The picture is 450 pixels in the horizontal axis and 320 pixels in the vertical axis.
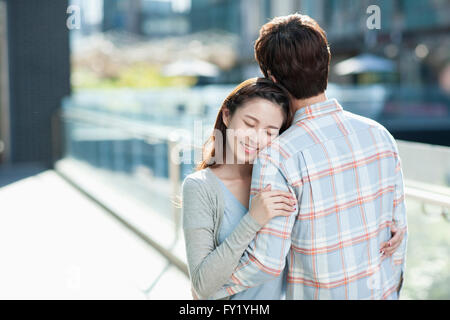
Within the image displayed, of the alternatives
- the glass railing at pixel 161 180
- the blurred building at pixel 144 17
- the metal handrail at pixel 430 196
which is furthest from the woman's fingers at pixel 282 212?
the blurred building at pixel 144 17

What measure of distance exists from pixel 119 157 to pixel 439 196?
4999 millimetres

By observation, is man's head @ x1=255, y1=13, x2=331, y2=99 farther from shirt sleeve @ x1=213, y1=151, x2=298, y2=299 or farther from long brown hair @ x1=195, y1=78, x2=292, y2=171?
shirt sleeve @ x1=213, y1=151, x2=298, y2=299

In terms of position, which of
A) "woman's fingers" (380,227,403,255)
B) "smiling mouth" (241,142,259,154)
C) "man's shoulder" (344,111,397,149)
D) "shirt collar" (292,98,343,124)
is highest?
"shirt collar" (292,98,343,124)

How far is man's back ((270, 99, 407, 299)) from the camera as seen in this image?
1.53 meters

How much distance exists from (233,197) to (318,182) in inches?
10.3

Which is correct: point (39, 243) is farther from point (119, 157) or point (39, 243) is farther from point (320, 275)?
point (320, 275)

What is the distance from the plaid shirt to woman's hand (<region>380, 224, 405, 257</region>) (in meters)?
0.03

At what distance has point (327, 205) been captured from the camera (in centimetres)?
154

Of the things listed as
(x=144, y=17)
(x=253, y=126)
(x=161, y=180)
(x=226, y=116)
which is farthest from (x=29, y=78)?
(x=144, y=17)

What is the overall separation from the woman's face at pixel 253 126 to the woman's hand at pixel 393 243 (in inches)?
16.2

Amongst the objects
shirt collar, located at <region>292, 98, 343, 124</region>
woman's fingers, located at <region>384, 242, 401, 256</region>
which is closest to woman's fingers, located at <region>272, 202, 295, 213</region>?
shirt collar, located at <region>292, 98, 343, 124</region>

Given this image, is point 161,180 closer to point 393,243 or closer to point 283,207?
point 393,243

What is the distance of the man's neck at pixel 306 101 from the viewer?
62.5 inches

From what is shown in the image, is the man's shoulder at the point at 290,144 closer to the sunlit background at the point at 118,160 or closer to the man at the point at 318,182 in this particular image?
the man at the point at 318,182
